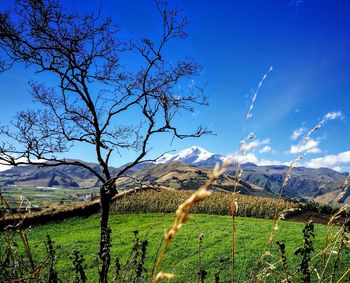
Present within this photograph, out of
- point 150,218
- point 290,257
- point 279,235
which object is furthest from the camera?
point 150,218

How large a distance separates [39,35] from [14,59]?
2.77 feet

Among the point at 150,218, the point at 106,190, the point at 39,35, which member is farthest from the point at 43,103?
the point at 150,218

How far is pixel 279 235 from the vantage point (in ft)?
46.4

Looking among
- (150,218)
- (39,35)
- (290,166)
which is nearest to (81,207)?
(150,218)

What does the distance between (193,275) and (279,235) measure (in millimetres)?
6215

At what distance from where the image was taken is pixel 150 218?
22438 millimetres

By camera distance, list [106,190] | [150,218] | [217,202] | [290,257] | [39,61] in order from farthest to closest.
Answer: [217,202]
[150,218]
[290,257]
[39,61]
[106,190]

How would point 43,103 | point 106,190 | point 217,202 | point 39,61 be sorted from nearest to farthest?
1. point 106,190
2. point 39,61
3. point 43,103
4. point 217,202

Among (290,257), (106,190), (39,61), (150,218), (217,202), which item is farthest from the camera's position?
(217,202)

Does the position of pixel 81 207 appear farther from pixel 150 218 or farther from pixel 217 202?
pixel 217 202

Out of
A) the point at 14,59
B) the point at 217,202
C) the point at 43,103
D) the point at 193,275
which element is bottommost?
the point at 193,275

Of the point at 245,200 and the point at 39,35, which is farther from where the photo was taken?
the point at 245,200

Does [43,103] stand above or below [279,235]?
above

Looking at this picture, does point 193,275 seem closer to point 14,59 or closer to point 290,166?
point 14,59
